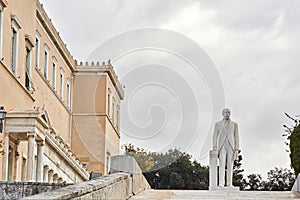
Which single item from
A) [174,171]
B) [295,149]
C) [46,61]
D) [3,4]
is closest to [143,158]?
[174,171]

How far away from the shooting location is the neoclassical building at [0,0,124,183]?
29406 mm

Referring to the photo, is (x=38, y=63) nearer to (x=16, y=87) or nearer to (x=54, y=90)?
(x=54, y=90)

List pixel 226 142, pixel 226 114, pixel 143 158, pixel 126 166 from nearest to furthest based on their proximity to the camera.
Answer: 1. pixel 126 166
2. pixel 226 142
3. pixel 226 114
4. pixel 143 158

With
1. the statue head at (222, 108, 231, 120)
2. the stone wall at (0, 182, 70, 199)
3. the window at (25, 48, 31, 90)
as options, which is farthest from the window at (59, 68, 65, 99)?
the stone wall at (0, 182, 70, 199)

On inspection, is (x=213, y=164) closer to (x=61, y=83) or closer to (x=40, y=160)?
(x=40, y=160)

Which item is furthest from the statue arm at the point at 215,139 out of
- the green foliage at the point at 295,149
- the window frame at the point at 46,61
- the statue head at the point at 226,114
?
the window frame at the point at 46,61

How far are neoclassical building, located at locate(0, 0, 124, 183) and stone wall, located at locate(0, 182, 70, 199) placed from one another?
1513 cm

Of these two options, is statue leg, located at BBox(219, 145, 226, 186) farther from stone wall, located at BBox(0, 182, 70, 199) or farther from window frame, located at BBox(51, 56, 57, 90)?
window frame, located at BBox(51, 56, 57, 90)

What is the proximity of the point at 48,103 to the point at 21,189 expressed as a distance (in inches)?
1372

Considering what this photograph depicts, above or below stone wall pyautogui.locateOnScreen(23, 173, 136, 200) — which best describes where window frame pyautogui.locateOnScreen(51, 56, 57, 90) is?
above

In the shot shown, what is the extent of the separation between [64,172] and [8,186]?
968 inches

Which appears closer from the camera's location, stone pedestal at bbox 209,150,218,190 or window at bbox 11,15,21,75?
stone pedestal at bbox 209,150,218,190

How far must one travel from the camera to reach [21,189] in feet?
41.2

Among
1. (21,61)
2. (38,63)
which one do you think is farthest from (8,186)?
(38,63)
